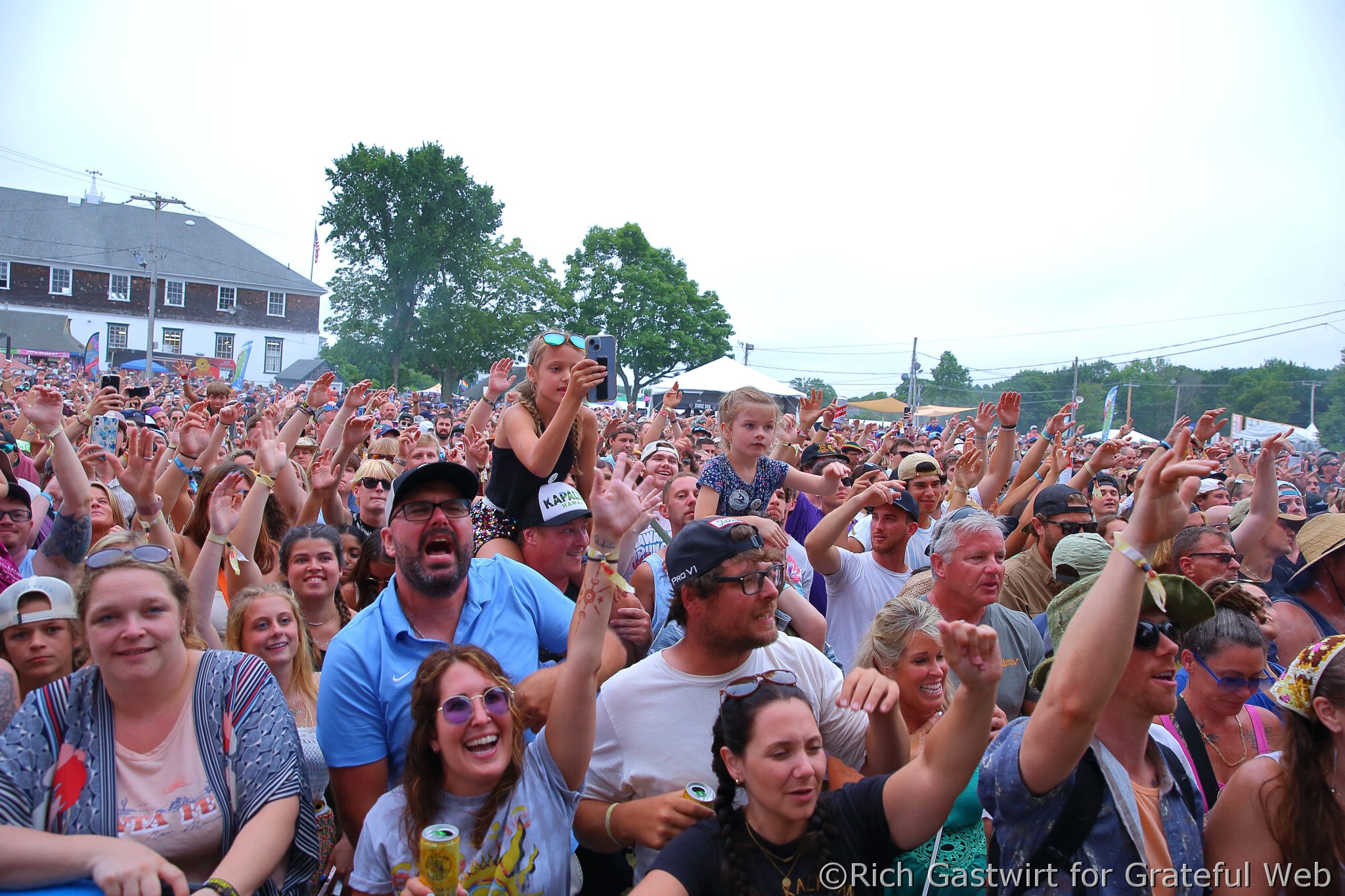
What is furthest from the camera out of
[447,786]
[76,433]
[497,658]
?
[76,433]

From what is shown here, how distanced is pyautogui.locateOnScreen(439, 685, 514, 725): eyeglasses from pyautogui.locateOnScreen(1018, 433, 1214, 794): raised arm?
4.84 ft

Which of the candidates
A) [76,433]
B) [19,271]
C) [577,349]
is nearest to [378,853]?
[577,349]

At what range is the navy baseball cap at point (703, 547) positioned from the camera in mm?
2518

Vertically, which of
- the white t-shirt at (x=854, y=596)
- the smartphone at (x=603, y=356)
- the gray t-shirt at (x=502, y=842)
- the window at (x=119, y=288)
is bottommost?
the gray t-shirt at (x=502, y=842)

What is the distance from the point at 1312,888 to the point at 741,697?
154 centimetres

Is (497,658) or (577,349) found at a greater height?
(577,349)

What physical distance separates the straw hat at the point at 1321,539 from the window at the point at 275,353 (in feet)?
198

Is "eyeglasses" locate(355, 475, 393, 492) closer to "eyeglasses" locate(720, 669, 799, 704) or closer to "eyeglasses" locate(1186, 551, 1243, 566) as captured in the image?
"eyeglasses" locate(720, 669, 799, 704)

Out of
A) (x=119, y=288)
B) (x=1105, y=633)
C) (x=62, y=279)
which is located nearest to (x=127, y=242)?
(x=119, y=288)

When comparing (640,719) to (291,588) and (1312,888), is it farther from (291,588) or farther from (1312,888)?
(291,588)

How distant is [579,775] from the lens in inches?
95.7

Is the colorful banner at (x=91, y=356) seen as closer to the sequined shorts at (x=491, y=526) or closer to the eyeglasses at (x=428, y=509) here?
the sequined shorts at (x=491, y=526)

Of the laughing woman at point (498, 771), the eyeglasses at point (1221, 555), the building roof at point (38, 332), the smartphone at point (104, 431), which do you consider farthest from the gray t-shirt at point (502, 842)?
the building roof at point (38, 332)

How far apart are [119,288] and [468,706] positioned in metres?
62.3
